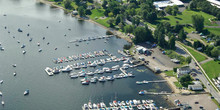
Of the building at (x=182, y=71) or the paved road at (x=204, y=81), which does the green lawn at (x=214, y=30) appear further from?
the building at (x=182, y=71)

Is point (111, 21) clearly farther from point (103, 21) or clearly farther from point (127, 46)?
point (127, 46)

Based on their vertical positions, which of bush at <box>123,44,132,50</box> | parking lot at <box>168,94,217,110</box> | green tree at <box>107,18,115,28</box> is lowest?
parking lot at <box>168,94,217,110</box>

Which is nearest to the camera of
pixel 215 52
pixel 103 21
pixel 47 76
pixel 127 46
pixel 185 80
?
pixel 185 80

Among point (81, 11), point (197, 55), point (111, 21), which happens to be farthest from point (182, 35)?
point (81, 11)

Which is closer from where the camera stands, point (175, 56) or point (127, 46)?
point (175, 56)

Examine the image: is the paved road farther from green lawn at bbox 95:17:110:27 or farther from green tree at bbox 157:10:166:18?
green lawn at bbox 95:17:110:27

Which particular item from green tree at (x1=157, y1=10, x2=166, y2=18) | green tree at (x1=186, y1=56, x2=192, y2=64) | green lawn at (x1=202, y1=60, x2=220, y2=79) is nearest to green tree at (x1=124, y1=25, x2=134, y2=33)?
green tree at (x1=157, y1=10, x2=166, y2=18)
